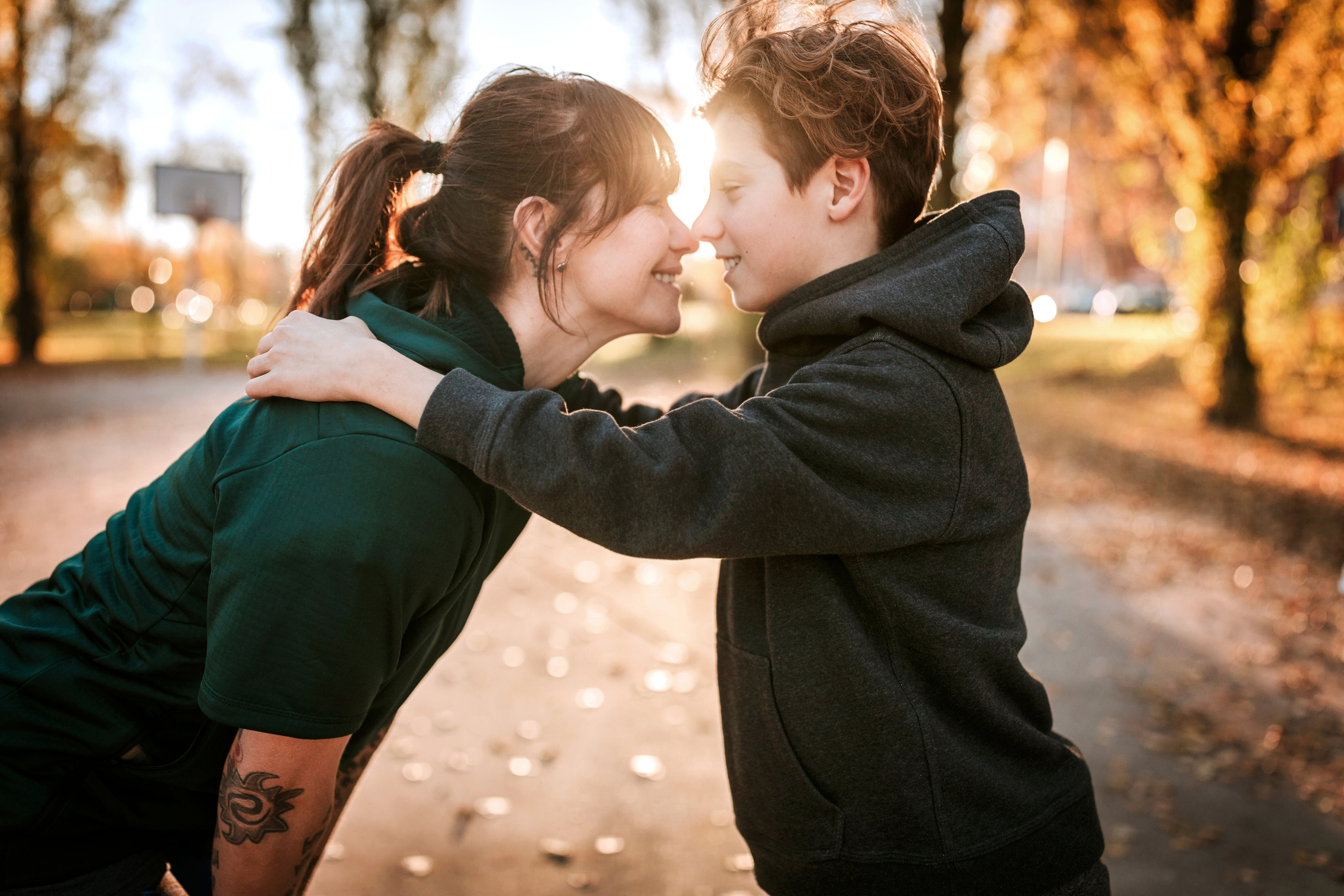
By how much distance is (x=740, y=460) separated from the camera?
4.94 feet

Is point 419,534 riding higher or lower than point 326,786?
higher

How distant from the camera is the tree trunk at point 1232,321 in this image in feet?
35.4

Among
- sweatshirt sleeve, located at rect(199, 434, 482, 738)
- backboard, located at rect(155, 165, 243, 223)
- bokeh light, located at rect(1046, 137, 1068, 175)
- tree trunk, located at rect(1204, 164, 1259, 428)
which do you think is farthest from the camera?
bokeh light, located at rect(1046, 137, 1068, 175)

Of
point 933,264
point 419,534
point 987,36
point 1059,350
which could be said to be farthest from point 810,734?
point 1059,350

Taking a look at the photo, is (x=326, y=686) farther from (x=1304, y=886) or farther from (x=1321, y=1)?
(x=1321, y=1)

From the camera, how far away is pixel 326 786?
1.61m

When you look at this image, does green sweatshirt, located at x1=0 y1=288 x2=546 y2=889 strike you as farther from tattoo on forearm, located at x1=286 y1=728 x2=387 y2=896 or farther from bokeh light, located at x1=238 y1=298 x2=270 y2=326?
bokeh light, located at x1=238 y1=298 x2=270 y2=326

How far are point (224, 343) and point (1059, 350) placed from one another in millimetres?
22142

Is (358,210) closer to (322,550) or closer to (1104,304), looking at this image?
(322,550)

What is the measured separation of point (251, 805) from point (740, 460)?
1036 millimetres

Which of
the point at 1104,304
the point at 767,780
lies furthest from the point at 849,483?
the point at 1104,304

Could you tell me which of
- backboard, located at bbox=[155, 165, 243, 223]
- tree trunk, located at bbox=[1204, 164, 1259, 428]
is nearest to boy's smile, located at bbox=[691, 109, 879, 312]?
tree trunk, located at bbox=[1204, 164, 1259, 428]

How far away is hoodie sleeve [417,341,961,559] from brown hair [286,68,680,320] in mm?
438

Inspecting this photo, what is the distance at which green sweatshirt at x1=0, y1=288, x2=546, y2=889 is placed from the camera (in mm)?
1425
